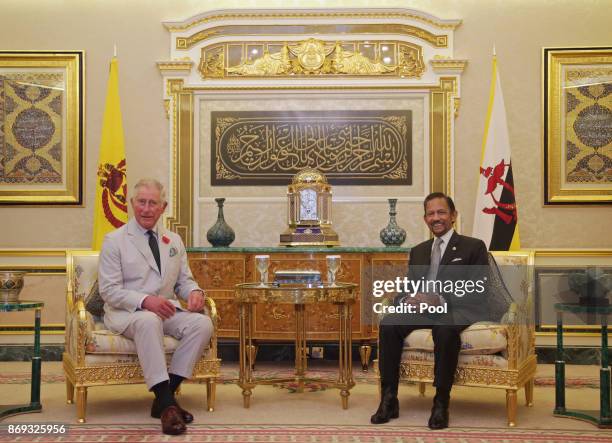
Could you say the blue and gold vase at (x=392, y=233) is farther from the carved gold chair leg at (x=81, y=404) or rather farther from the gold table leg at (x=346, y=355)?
the carved gold chair leg at (x=81, y=404)

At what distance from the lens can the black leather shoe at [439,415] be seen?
349 centimetres

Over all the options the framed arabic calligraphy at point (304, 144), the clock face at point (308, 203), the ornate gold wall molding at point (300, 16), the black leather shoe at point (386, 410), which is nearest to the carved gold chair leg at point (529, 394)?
the black leather shoe at point (386, 410)

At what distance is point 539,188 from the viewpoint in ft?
19.2

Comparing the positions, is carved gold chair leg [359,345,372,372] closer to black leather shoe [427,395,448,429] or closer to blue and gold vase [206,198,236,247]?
blue and gold vase [206,198,236,247]

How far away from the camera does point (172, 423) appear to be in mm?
3344

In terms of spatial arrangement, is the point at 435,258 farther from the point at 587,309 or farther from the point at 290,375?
the point at 290,375

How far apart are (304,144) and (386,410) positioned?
2817 mm

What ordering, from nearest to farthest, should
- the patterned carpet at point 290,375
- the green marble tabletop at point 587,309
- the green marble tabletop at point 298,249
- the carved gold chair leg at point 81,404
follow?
1. the green marble tabletop at point 587,309
2. the carved gold chair leg at point 81,404
3. the patterned carpet at point 290,375
4. the green marble tabletop at point 298,249

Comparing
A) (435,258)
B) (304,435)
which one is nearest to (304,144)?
(435,258)

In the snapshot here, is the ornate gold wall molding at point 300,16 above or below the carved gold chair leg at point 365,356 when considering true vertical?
above

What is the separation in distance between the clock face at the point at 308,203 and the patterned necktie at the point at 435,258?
180cm

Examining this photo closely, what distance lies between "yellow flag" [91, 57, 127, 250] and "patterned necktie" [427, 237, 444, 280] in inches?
105

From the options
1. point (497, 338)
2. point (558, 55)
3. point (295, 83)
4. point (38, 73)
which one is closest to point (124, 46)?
point (38, 73)

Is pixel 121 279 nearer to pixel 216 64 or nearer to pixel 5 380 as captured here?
pixel 5 380
